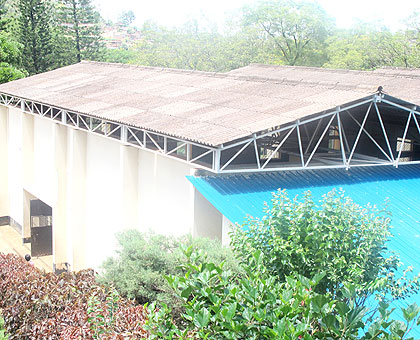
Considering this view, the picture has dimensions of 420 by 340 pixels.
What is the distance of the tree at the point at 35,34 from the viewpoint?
3200cm

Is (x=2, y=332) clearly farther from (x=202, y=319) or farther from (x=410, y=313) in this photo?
(x=410, y=313)

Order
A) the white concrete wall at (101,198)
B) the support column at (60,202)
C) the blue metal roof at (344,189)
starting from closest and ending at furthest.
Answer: the blue metal roof at (344,189), the white concrete wall at (101,198), the support column at (60,202)

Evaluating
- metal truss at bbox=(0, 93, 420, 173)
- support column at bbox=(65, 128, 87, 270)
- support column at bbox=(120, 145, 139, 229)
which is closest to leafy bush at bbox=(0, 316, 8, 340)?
metal truss at bbox=(0, 93, 420, 173)

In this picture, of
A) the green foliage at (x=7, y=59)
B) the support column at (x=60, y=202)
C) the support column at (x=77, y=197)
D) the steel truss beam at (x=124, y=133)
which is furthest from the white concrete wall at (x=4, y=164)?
the green foliage at (x=7, y=59)

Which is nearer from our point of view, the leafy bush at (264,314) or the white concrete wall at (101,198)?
the leafy bush at (264,314)

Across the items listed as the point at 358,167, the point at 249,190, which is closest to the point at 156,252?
the point at 249,190

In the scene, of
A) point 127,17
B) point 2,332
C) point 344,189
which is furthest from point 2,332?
point 127,17

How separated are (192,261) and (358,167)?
28.4 feet

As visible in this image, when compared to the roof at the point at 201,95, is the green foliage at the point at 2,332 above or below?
below

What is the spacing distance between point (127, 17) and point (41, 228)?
174394mm

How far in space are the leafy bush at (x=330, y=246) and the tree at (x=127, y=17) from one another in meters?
182

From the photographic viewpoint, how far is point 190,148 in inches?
425

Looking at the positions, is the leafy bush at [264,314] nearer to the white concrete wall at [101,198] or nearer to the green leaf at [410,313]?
the green leaf at [410,313]

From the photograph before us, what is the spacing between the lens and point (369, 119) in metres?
13.9
